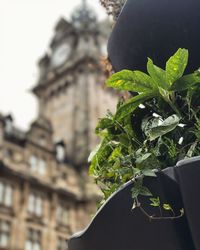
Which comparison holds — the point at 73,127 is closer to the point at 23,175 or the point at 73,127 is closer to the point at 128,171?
the point at 23,175

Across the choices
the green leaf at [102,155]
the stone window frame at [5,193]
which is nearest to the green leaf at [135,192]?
the green leaf at [102,155]

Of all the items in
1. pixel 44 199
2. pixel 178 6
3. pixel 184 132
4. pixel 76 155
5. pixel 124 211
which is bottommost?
pixel 124 211

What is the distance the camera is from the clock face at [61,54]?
35094 mm

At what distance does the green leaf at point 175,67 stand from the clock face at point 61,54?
110ft

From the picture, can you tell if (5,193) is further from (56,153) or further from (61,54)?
(61,54)

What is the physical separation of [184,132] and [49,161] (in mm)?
22407

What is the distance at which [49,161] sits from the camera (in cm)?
2373

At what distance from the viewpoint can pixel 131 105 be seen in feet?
5.76

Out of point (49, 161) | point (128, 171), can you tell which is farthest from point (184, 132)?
point (49, 161)

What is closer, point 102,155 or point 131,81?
point 131,81

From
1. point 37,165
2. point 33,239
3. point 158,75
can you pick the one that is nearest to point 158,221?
point 158,75

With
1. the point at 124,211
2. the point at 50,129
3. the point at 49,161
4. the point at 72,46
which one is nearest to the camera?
the point at 124,211

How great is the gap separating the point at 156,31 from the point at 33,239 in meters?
19.6

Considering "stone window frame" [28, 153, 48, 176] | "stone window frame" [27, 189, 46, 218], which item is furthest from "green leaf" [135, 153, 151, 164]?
"stone window frame" [28, 153, 48, 176]
